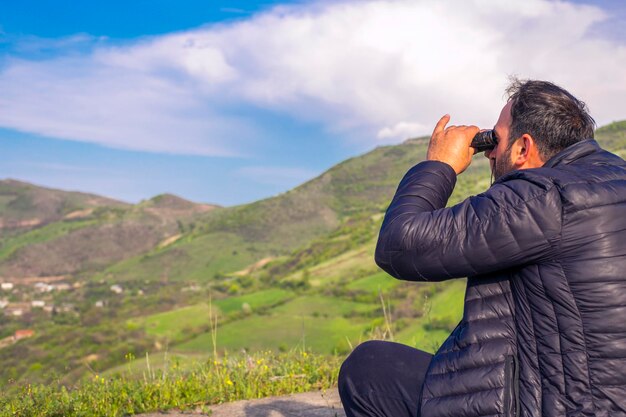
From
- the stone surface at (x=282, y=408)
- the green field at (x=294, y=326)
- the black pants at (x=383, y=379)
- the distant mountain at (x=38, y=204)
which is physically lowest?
the green field at (x=294, y=326)

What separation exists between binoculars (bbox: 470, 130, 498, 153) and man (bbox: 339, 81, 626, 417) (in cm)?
12

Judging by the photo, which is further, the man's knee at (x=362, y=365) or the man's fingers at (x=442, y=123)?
the man's knee at (x=362, y=365)

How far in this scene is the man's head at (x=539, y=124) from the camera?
2211mm

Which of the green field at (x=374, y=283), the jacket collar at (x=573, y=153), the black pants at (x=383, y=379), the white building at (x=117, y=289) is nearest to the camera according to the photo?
the jacket collar at (x=573, y=153)

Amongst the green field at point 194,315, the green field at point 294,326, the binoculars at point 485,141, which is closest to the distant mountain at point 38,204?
the green field at point 194,315

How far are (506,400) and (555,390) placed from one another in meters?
0.17

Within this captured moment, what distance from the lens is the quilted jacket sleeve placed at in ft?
6.37

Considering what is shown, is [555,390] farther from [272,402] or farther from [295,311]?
[295,311]

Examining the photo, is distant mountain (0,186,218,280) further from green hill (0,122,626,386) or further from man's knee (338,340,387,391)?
man's knee (338,340,387,391)

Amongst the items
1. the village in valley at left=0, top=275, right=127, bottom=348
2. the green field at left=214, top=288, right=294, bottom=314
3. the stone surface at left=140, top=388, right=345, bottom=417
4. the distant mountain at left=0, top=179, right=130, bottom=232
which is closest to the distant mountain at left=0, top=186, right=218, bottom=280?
the distant mountain at left=0, top=179, right=130, bottom=232

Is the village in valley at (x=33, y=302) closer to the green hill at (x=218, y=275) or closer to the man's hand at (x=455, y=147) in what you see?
the green hill at (x=218, y=275)

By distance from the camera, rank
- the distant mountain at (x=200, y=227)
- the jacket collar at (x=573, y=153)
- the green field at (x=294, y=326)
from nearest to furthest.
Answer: the jacket collar at (x=573, y=153) → the green field at (x=294, y=326) → the distant mountain at (x=200, y=227)

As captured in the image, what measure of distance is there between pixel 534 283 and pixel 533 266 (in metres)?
0.06

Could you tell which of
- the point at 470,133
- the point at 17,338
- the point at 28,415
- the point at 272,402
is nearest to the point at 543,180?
the point at 470,133
